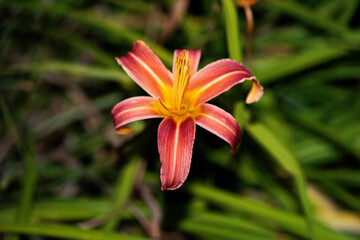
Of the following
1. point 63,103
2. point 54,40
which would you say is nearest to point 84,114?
point 63,103

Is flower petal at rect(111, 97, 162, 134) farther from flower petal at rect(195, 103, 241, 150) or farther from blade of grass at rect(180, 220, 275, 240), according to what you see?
blade of grass at rect(180, 220, 275, 240)

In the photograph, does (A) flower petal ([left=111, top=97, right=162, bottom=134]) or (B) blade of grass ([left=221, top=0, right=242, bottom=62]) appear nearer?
(A) flower petal ([left=111, top=97, right=162, bottom=134])

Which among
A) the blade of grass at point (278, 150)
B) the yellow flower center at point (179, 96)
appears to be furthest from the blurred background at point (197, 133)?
the yellow flower center at point (179, 96)

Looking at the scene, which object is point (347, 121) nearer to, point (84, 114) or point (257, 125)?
point (257, 125)

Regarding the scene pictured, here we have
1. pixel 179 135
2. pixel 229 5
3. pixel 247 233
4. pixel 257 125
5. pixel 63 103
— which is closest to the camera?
pixel 179 135

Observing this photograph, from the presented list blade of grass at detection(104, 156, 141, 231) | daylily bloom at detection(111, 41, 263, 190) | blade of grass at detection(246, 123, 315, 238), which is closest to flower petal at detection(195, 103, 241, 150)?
daylily bloom at detection(111, 41, 263, 190)

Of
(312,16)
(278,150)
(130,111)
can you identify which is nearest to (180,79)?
(130,111)
